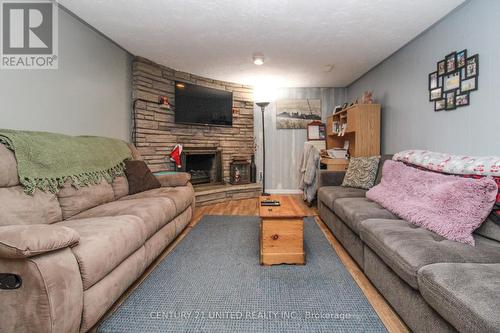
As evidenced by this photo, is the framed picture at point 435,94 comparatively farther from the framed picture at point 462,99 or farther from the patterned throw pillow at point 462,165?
the patterned throw pillow at point 462,165

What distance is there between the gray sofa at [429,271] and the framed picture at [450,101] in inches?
45.8

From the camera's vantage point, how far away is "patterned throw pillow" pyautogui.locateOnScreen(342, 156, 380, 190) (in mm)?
3121

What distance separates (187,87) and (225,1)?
2.29m

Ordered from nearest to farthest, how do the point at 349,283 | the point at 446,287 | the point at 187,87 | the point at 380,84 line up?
1. the point at 446,287
2. the point at 349,283
3. the point at 380,84
4. the point at 187,87

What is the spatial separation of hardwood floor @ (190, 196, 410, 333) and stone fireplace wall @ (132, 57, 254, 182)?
3.10ft

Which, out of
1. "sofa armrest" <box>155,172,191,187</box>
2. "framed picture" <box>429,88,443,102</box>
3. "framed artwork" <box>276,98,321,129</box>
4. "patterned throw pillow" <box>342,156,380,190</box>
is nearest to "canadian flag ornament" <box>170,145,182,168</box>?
"sofa armrest" <box>155,172,191,187</box>

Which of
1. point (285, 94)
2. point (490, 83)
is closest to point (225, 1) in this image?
point (490, 83)

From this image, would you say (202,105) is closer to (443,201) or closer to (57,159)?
(57,159)

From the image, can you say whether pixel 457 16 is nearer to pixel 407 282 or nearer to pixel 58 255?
pixel 407 282

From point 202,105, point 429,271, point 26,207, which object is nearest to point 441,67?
point 429,271

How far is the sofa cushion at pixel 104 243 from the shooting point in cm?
129

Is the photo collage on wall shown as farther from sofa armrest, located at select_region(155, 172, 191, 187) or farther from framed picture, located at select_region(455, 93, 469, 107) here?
sofa armrest, located at select_region(155, 172, 191, 187)

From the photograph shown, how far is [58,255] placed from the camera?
3.80ft

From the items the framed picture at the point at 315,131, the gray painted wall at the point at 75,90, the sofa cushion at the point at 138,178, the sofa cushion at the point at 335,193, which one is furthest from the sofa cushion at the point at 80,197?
the framed picture at the point at 315,131
